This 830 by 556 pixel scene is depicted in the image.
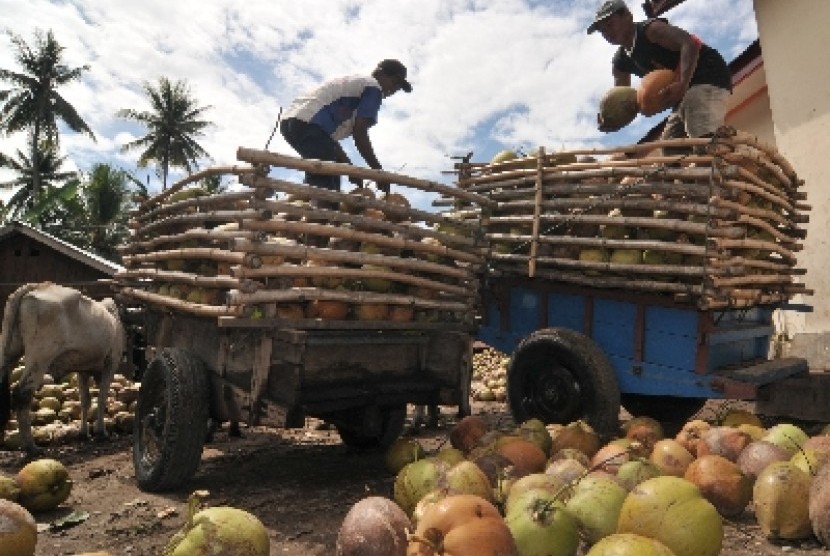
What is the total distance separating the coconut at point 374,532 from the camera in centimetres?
265

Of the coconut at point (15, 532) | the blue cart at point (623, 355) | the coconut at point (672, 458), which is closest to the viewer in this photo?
the coconut at point (15, 532)

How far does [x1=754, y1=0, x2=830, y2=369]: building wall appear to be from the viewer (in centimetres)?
852

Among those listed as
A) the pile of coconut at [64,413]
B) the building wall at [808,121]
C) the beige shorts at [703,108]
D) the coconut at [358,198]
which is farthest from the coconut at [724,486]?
the pile of coconut at [64,413]

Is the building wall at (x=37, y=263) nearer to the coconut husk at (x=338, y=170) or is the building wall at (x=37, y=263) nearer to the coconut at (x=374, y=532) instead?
the coconut husk at (x=338, y=170)

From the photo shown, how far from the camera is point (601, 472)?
3.61m

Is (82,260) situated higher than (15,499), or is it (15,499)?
(82,260)

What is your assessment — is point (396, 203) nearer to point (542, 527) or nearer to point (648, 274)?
point (648, 274)

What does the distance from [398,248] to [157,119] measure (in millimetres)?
47520

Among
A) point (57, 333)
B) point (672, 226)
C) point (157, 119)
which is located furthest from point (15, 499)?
point (157, 119)

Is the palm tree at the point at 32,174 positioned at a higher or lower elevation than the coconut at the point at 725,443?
higher

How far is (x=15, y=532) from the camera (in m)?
3.02

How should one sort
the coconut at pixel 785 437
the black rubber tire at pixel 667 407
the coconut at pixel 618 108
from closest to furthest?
1. the coconut at pixel 785 437
2. the black rubber tire at pixel 667 407
3. the coconut at pixel 618 108

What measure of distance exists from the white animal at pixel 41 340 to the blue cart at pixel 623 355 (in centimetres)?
525

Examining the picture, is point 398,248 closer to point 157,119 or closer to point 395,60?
point 395,60
